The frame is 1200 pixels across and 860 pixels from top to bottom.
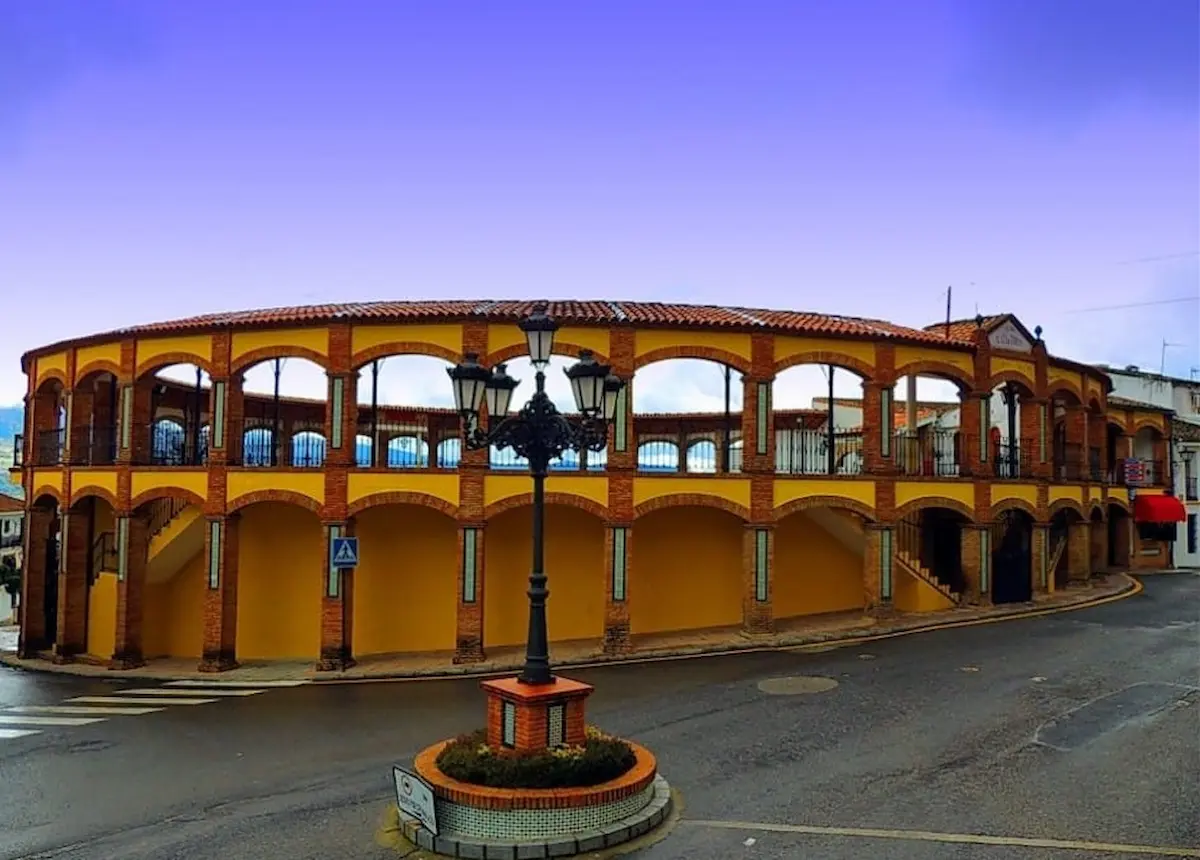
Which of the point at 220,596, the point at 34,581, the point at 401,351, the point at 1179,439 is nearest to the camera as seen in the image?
the point at 401,351

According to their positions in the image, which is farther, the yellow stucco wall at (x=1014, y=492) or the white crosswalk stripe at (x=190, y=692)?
the yellow stucco wall at (x=1014, y=492)

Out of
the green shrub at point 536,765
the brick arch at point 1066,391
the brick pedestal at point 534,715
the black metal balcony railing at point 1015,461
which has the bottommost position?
the green shrub at point 536,765

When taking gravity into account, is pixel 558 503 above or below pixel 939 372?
below

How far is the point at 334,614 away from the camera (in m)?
19.7

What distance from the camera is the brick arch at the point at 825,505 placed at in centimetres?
2147

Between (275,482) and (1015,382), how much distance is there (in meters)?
19.5

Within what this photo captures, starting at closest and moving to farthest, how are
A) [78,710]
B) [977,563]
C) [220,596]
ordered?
[78,710] → [220,596] → [977,563]

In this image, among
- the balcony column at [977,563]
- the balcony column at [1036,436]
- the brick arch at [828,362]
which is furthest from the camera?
the balcony column at [1036,436]

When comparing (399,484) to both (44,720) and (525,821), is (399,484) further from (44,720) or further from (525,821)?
(525,821)

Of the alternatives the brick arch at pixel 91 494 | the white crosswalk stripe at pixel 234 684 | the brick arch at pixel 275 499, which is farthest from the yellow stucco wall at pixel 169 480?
the white crosswalk stripe at pixel 234 684

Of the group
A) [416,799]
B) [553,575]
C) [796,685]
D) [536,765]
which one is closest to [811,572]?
[553,575]

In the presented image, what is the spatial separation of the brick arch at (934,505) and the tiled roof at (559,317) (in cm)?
396

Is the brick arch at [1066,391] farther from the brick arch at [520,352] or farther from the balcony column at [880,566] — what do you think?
the brick arch at [520,352]

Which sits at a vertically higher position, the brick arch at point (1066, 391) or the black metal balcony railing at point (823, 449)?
the brick arch at point (1066, 391)
